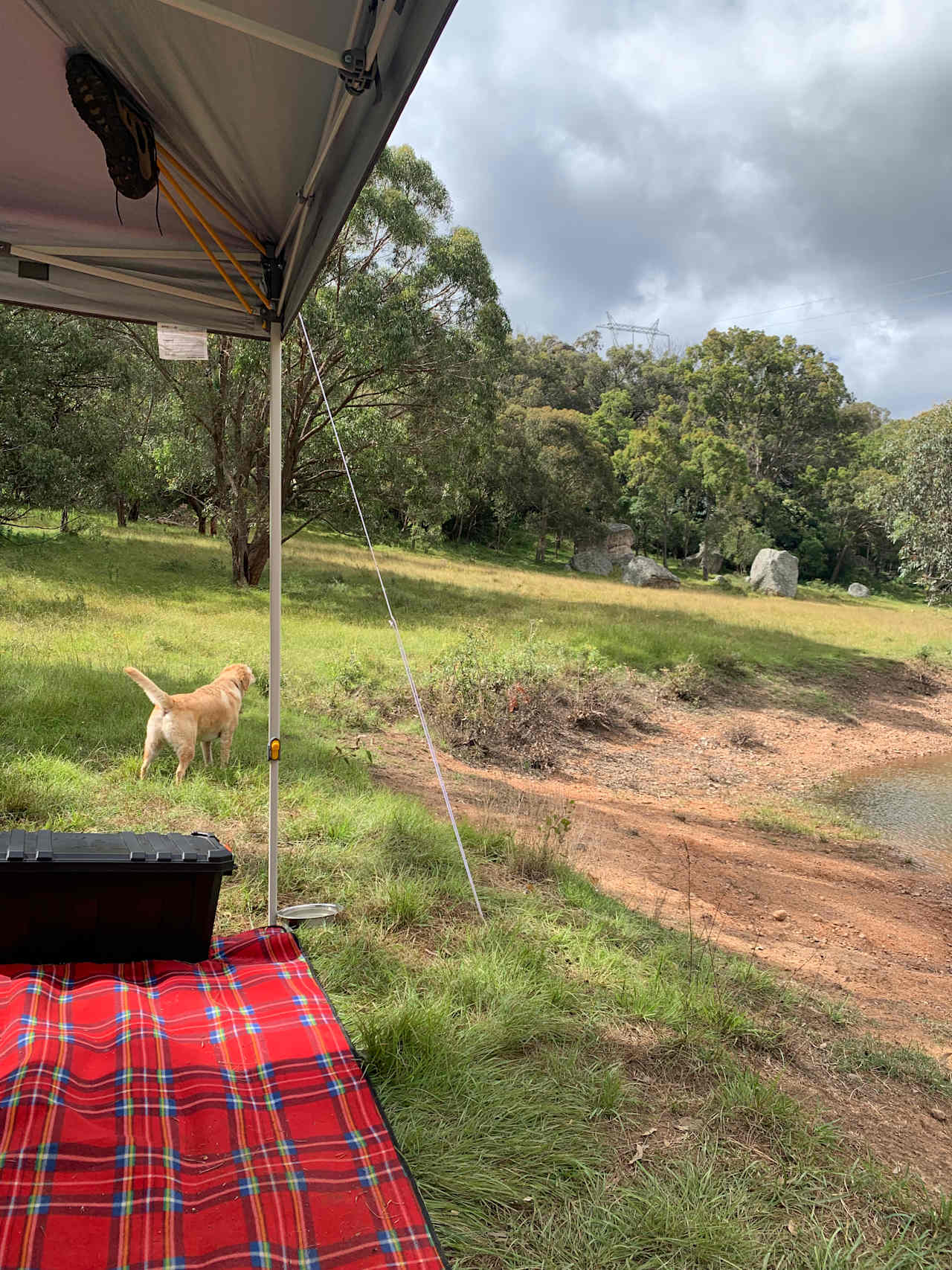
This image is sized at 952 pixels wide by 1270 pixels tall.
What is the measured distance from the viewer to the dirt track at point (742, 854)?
4391 millimetres

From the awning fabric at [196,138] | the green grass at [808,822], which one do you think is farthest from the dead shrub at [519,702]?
the awning fabric at [196,138]

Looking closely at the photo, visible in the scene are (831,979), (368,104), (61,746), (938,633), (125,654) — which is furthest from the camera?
(938,633)

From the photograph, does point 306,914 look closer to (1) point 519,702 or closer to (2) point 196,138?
(2) point 196,138

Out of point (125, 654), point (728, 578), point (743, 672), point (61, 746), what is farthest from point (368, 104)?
point (728, 578)

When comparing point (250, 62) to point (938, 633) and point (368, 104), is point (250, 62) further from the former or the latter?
point (938, 633)

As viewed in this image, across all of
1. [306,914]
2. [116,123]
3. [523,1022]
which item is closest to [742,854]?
[523,1022]

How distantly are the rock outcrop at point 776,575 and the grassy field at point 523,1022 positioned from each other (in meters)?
25.5

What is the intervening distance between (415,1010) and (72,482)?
9.37 meters

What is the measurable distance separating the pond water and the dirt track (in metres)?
0.29

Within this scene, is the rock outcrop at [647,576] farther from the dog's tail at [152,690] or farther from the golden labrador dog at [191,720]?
the dog's tail at [152,690]

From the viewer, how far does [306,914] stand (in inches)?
137

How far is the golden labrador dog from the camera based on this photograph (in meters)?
4.92

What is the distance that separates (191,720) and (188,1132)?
10.2 ft

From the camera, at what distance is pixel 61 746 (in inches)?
218
